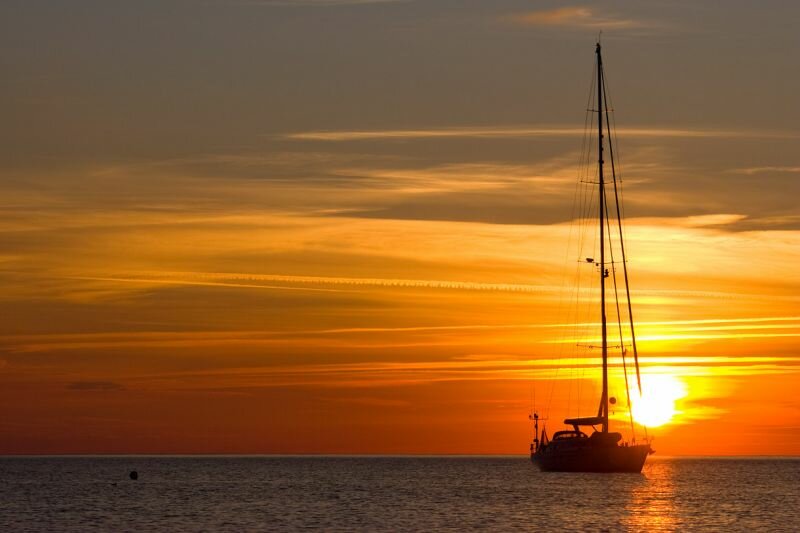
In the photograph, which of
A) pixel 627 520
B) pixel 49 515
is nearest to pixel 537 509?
pixel 627 520

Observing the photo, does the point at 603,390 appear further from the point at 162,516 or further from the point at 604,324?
the point at 162,516

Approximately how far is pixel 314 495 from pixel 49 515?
42143 mm

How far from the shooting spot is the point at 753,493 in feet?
556

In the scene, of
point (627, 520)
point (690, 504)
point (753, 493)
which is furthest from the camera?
point (753, 493)

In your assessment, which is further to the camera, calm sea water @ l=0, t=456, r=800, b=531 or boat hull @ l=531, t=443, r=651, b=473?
boat hull @ l=531, t=443, r=651, b=473

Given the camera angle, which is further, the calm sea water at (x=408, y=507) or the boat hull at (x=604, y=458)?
the boat hull at (x=604, y=458)

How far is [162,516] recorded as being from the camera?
119 metres

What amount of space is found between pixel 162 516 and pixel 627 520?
130ft

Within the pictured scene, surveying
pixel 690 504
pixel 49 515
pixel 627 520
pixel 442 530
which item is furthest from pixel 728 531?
pixel 49 515

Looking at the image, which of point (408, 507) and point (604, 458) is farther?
point (604, 458)

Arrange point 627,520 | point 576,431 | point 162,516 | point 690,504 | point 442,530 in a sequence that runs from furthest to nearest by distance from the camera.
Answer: point 576,431 < point 690,504 < point 162,516 < point 627,520 < point 442,530

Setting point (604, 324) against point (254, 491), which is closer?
point (604, 324)

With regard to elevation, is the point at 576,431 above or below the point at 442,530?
above

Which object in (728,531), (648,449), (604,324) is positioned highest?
(604,324)
